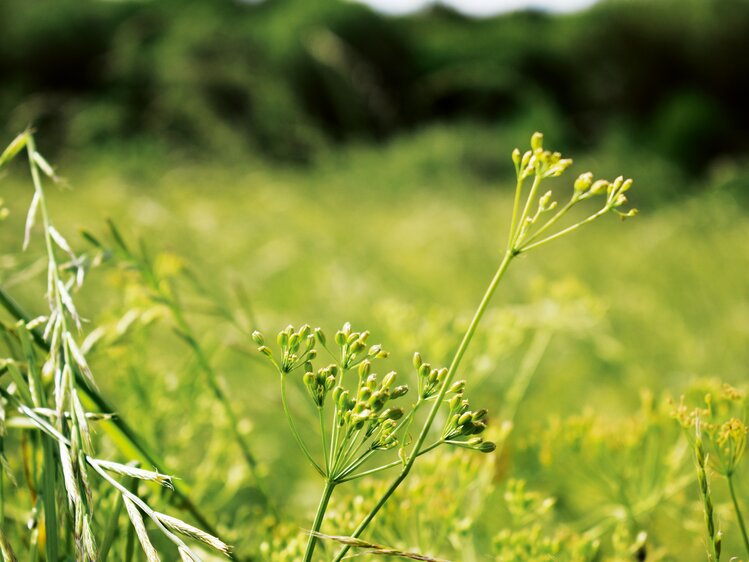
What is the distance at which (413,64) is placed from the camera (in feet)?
31.9

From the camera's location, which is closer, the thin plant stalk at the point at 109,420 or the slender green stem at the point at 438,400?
the slender green stem at the point at 438,400

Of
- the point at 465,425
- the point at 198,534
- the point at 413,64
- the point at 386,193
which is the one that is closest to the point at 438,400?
the point at 465,425

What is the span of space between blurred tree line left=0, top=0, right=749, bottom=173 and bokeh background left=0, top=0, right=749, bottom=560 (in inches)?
1.4

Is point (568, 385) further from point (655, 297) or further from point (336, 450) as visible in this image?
point (336, 450)

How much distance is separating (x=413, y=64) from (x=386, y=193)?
493 cm

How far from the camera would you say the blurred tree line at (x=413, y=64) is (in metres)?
7.16

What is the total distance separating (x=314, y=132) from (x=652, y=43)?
31.0ft

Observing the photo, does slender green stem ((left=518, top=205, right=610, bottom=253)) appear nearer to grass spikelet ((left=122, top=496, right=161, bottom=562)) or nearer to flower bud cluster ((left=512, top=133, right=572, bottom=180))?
flower bud cluster ((left=512, top=133, right=572, bottom=180))

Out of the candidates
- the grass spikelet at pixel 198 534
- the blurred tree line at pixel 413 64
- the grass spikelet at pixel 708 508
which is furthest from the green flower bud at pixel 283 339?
the blurred tree line at pixel 413 64

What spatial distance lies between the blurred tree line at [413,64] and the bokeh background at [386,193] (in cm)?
4

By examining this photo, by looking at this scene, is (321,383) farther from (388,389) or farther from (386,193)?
(386,193)

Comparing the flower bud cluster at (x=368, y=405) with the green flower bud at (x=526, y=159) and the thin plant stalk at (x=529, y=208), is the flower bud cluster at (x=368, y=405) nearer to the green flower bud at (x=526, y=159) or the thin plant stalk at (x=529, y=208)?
the thin plant stalk at (x=529, y=208)

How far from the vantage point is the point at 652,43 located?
1063 centimetres

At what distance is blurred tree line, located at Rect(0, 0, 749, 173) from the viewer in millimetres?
7156
